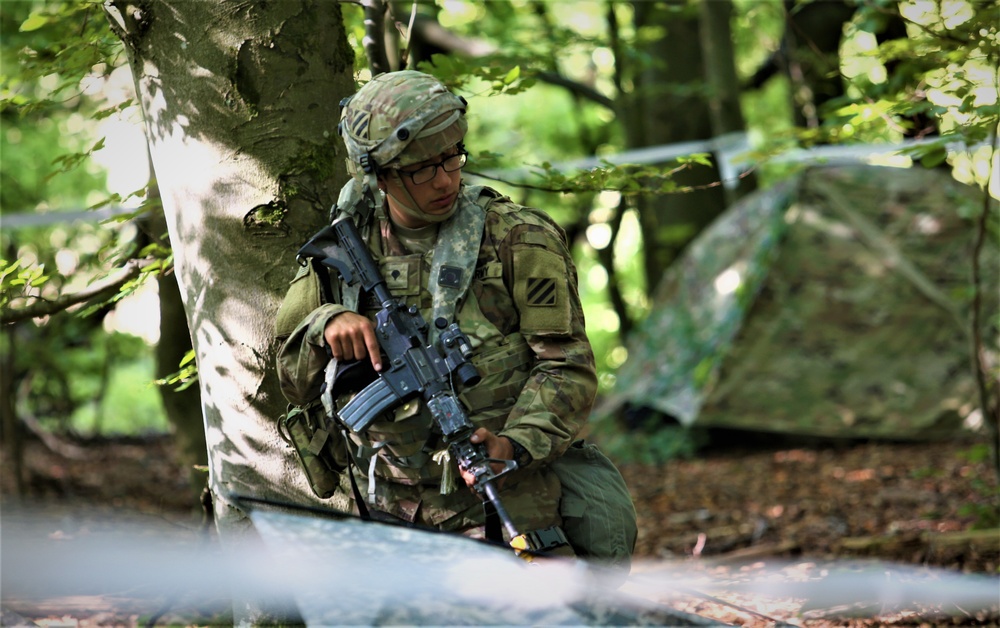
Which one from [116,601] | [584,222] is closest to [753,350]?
[116,601]

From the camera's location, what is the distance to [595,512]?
283 centimetres

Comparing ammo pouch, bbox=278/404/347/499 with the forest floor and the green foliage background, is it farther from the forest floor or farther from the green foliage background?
the green foliage background

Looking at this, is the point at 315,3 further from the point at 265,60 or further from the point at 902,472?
the point at 902,472

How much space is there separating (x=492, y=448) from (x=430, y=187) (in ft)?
2.26

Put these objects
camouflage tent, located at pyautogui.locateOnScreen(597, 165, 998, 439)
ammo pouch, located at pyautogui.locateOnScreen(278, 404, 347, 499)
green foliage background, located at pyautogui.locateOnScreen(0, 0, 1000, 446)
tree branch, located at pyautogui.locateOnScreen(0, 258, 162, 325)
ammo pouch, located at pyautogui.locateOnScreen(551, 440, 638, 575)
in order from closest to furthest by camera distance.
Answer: ammo pouch, located at pyautogui.locateOnScreen(551, 440, 638, 575) < ammo pouch, located at pyautogui.locateOnScreen(278, 404, 347, 499) < tree branch, located at pyautogui.locateOnScreen(0, 258, 162, 325) < green foliage background, located at pyautogui.locateOnScreen(0, 0, 1000, 446) < camouflage tent, located at pyautogui.locateOnScreen(597, 165, 998, 439)

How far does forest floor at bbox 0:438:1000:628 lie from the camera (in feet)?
13.9

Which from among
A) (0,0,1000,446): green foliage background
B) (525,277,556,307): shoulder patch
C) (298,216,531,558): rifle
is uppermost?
(0,0,1000,446): green foliage background

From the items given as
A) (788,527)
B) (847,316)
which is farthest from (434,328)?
(847,316)

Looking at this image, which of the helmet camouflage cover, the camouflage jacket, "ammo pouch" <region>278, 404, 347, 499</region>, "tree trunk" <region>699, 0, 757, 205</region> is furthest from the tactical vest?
"tree trunk" <region>699, 0, 757, 205</region>

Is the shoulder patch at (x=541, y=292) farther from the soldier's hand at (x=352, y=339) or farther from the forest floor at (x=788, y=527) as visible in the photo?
the forest floor at (x=788, y=527)

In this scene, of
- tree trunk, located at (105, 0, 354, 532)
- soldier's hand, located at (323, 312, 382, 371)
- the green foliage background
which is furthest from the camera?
the green foliage background

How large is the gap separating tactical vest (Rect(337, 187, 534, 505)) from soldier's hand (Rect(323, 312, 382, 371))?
13cm

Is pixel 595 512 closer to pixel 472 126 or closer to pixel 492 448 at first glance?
pixel 492 448

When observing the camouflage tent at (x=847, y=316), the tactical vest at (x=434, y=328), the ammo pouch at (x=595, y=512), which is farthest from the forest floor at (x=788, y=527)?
the tactical vest at (x=434, y=328)
